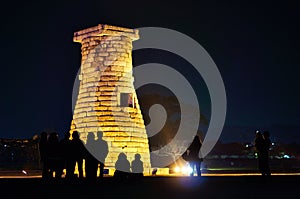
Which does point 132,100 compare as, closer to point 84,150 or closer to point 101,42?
point 101,42

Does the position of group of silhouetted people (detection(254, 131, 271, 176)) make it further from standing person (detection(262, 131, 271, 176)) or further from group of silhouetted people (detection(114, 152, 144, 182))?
group of silhouetted people (detection(114, 152, 144, 182))

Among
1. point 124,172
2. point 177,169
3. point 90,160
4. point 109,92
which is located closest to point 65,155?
point 90,160

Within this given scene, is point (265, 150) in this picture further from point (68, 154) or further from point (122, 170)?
point (68, 154)

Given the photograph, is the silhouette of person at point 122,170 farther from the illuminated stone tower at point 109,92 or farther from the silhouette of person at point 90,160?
the illuminated stone tower at point 109,92

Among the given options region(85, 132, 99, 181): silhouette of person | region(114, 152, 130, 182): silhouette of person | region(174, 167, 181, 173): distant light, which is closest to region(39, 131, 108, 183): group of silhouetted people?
region(85, 132, 99, 181): silhouette of person

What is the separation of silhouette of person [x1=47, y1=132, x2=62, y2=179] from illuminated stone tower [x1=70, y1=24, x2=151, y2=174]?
1357 cm

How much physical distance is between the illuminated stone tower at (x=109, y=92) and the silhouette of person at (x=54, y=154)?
1357 centimetres

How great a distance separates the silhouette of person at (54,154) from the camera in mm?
15992

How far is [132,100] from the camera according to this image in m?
31.5

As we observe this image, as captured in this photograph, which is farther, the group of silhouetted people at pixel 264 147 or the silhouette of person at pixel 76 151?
the group of silhouetted people at pixel 264 147

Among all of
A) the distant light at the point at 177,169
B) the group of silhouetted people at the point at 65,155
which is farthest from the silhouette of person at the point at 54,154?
the distant light at the point at 177,169

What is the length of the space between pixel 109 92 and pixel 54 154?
47.6 feet

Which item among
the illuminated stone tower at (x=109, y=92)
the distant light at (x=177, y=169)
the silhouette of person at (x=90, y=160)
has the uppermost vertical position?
the illuminated stone tower at (x=109, y=92)

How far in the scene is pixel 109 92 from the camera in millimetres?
30453
